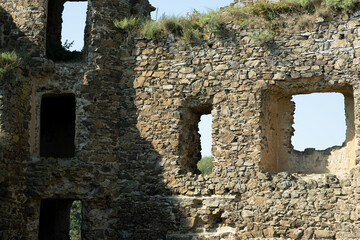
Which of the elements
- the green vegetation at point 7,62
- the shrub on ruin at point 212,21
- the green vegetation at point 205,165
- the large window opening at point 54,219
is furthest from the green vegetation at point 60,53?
the green vegetation at point 205,165

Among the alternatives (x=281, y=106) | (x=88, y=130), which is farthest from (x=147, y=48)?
(x=281, y=106)

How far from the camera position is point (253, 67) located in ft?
40.8

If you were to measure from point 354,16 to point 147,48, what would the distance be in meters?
4.27

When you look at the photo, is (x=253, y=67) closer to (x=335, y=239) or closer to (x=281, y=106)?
(x=281, y=106)

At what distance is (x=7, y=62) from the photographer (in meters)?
12.2

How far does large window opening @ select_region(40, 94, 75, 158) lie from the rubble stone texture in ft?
7.08

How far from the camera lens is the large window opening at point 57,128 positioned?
15117mm

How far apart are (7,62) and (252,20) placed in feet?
16.3

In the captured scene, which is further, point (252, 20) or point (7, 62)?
point (252, 20)

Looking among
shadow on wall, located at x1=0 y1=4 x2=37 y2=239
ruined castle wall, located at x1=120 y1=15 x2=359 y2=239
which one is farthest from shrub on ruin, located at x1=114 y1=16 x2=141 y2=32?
shadow on wall, located at x1=0 y1=4 x2=37 y2=239

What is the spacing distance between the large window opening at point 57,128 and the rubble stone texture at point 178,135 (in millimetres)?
2157

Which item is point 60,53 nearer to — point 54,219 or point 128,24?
point 128,24

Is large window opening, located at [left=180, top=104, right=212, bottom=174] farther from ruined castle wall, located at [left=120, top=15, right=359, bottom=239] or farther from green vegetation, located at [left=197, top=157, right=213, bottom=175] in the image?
green vegetation, located at [left=197, top=157, right=213, bottom=175]

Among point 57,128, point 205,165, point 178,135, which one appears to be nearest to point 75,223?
point 205,165
